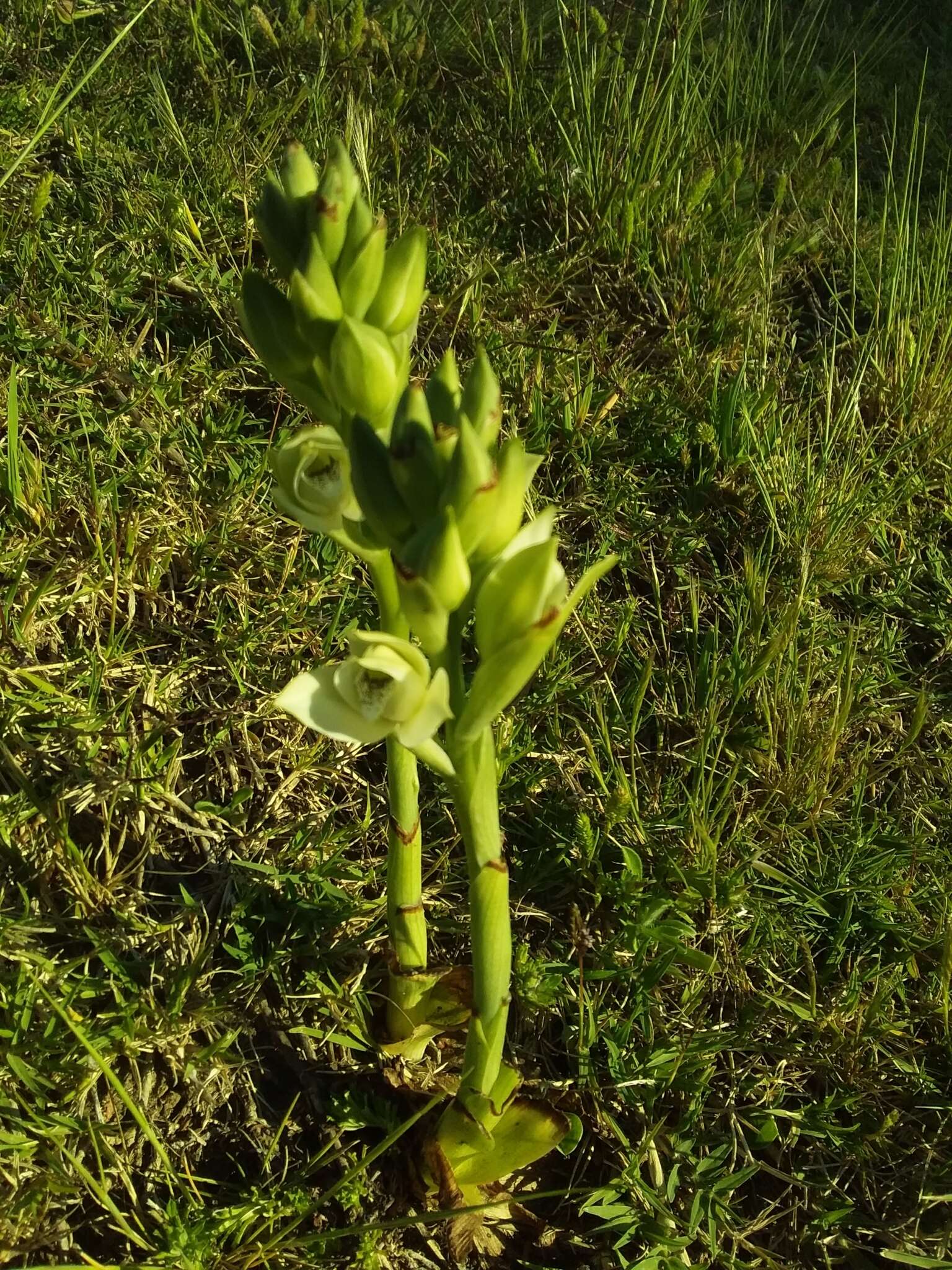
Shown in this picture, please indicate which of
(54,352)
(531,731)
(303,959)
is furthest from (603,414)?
(303,959)

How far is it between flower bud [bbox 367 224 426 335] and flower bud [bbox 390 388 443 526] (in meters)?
0.31

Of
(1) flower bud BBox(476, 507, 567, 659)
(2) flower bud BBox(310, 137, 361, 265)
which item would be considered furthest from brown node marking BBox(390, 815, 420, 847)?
(2) flower bud BBox(310, 137, 361, 265)

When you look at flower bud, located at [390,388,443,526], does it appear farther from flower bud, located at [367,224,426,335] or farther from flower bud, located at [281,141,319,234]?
flower bud, located at [281,141,319,234]

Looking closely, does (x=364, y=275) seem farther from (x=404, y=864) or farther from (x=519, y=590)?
(x=404, y=864)

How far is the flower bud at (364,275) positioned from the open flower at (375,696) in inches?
21.5

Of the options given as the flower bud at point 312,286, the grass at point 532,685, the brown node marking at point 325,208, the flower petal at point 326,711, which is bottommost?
the grass at point 532,685

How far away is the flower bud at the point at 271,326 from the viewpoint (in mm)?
1564

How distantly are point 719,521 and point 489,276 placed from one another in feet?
3.95

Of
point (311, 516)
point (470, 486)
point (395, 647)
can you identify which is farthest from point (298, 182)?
point (395, 647)

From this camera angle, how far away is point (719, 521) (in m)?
3.06

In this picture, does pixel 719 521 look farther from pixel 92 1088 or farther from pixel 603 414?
pixel 92 1088

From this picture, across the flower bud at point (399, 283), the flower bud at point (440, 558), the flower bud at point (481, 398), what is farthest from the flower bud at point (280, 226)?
the flower bud at point (440, 558)

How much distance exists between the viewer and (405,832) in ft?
5.91

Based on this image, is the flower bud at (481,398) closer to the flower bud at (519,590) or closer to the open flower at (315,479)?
the flower bud at (519,590)
